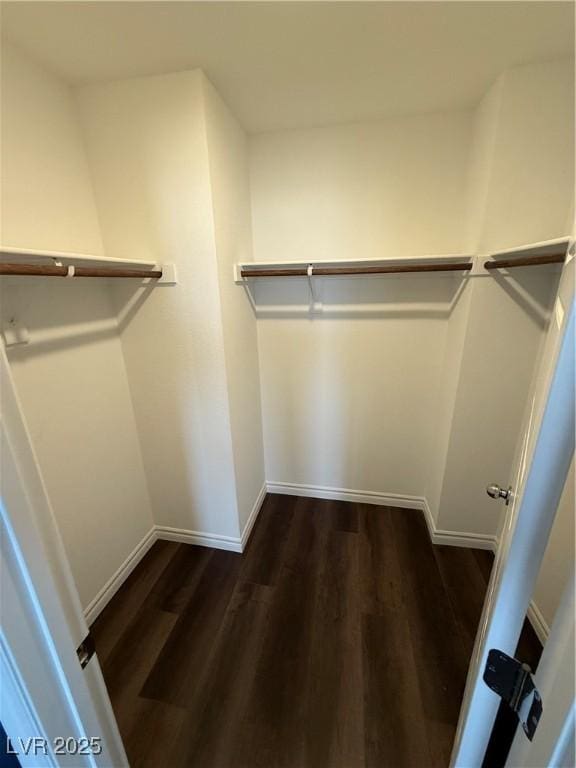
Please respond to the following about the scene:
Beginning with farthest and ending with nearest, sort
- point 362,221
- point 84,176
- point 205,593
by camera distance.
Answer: point 362,221, point 205,593, point 84,176

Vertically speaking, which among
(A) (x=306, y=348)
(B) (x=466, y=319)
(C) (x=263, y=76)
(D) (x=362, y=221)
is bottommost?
(A) (x=306, y=348)

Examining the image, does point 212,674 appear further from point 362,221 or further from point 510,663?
point 362,221

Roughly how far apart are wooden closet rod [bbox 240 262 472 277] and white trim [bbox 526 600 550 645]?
5.28ft

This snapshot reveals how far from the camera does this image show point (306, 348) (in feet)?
6.84

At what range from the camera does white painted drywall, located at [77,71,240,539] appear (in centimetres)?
133

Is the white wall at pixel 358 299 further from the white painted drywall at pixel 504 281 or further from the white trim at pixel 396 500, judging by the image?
the white painted drywall at pixel 504 281

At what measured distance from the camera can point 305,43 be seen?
114cm

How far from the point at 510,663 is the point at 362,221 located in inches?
76.1

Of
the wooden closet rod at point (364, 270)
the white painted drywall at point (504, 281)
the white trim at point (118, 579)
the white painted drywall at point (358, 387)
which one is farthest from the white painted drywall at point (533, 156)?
the white trim at point (118, 579)

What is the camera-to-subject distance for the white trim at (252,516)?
6.50 ft

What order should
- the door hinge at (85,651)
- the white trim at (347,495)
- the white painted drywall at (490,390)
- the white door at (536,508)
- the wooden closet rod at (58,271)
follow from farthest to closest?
the white trim at (347,495), the white painted drywall at (490,390), the wooden closet rod at (58,271), the door hinge at (85,651), the white door at (536,508)

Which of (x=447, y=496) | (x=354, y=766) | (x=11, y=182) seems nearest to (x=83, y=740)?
(x=354, y=766)

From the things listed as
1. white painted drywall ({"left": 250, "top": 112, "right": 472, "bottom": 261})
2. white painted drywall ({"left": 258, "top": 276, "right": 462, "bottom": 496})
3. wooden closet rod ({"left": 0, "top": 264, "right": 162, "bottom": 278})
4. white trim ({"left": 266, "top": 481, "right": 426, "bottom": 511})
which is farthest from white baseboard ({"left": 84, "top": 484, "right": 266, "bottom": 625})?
white painted drywall ({"left": 250, "top": 112, "right": 472, "bottom": 261})

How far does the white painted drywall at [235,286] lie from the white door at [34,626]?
109cm
